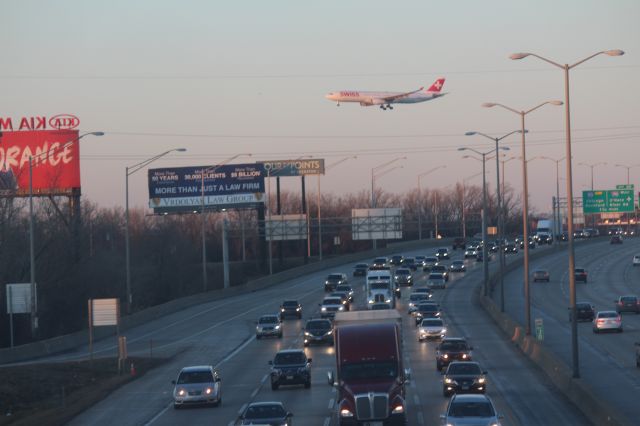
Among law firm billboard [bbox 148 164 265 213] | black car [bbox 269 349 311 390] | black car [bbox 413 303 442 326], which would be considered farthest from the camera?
law firm billboard [bbox 148 164 265 213]

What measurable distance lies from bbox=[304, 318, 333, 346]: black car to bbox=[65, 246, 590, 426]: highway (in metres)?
1.08

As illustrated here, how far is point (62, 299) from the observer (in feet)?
265

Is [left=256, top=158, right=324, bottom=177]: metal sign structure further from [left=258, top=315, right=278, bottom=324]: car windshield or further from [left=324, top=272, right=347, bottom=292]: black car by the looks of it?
[left=258, top=315, right=278, bottom=324]: car windshield

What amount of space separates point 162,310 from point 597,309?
102 feet

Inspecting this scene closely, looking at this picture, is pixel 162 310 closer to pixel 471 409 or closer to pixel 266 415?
pixel 266 415

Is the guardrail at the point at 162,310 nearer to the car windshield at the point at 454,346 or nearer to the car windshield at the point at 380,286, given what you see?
the car windshield at the point at 380,286

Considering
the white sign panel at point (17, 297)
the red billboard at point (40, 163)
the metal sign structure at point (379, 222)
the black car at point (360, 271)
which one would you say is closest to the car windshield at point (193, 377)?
the white sign panel at point (17, 297)

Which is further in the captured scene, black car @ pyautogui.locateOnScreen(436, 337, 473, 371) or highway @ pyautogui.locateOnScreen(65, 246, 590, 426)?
black car @ pyautogui.locateOnScreen(436, 337, 473, 371)

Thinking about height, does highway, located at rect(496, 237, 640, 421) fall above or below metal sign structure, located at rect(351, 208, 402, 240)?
below

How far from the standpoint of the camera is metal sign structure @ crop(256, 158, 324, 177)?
116438 mm

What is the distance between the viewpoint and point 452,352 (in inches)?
1486

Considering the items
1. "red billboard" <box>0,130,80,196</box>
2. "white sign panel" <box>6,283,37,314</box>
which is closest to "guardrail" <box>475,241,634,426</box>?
"white sign panel" <box>6,283,37,314</box>

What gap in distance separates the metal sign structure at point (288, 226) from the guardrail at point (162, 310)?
12.5 ft

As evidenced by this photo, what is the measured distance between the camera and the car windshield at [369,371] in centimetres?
2561
